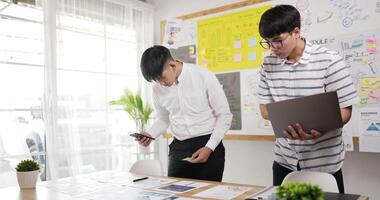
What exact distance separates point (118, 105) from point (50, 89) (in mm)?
785

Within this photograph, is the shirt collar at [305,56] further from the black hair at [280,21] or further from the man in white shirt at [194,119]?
the man in white shirt at [194,119]

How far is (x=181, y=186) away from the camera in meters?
1.60

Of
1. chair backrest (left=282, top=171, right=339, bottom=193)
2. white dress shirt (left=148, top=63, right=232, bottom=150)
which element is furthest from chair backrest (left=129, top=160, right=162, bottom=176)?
chair backrest (left=282, top=171, right=339, bottom=193)

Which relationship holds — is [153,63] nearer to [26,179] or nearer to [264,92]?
[264,92]

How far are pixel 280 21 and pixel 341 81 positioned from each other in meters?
0.37

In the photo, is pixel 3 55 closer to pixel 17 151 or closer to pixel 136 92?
pixel 17 151

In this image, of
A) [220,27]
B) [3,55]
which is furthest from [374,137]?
[3,55]

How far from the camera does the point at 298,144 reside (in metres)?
1.59

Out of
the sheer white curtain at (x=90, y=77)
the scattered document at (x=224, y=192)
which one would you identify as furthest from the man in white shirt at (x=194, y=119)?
the sheer white curtain at (x=90, y=77)

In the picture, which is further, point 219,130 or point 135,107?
point 135,107

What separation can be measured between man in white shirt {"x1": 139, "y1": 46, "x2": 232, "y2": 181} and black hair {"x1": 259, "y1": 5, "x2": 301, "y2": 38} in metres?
0.59

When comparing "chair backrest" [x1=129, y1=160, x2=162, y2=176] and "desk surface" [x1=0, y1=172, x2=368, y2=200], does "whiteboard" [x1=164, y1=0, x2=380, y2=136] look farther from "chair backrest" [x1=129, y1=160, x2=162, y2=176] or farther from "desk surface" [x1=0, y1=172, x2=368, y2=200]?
"desk surface" [x1=0, y1=172, x2=368, y2=200]

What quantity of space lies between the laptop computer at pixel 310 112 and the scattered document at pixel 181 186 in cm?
47

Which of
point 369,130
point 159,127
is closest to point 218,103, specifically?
point 159,127
